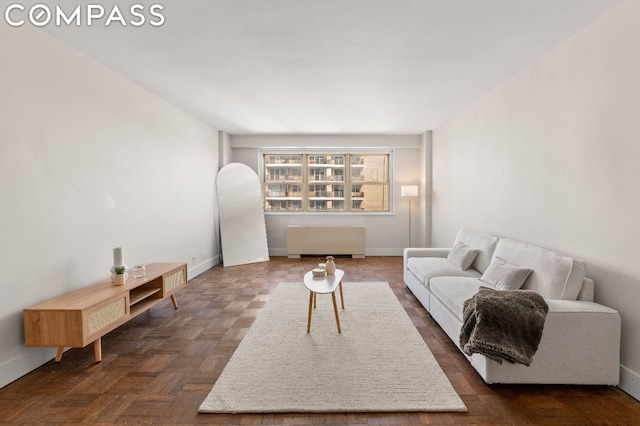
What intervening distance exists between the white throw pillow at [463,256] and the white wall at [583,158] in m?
0.42

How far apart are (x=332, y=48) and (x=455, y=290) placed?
2526 millimetres

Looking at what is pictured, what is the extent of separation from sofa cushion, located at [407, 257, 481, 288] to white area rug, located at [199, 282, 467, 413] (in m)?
0.53

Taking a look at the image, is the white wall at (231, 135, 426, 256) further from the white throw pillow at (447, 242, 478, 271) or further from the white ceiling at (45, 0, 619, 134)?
the white throw pillow at (447, 242, 478, 271)

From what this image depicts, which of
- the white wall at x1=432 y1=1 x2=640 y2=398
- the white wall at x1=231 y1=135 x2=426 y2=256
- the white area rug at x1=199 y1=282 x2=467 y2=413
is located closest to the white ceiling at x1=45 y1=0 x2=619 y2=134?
the white wall at x1=432 y1=1 x2=640 y2=398

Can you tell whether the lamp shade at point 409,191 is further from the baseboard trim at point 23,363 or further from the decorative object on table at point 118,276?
the baseboard trim at point 23,363

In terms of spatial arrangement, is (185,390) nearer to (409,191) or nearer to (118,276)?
(118,276)

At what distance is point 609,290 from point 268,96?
4093mm

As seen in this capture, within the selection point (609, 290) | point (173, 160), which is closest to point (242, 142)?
point (173, 160)

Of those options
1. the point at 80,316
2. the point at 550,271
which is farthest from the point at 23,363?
the point at 550,271

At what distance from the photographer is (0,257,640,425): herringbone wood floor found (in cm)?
213

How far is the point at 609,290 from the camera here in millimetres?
2605

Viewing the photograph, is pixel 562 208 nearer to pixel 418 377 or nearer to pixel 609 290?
pixel 609 290

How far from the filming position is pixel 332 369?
2.69m

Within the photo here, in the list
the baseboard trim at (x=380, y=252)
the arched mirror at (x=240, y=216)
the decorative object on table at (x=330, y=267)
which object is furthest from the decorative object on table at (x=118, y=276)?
the baseboard trim at (x=380, y=252)
